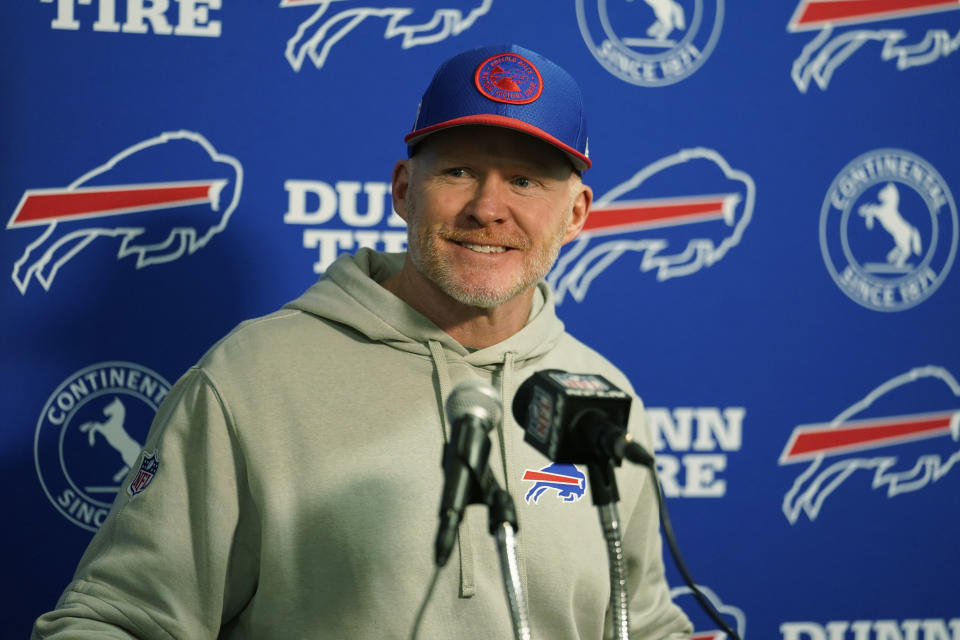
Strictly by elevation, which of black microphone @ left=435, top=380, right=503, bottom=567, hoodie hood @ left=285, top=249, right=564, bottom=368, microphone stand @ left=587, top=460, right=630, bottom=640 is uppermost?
hoodie hood @ left=285, top=249, right=564, bottom=368

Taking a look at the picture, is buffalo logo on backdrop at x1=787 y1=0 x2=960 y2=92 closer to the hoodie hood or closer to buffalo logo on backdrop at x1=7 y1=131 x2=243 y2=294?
the hoodie hood

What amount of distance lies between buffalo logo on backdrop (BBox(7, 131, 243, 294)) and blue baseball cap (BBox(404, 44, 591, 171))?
443 millimetres

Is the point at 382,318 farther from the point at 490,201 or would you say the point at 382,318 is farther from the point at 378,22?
the point at 378,22

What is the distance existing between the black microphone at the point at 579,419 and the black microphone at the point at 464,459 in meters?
0.05

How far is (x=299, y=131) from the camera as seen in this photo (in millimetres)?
1661

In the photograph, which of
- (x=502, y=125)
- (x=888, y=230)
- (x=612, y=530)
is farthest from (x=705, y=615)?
(x=612, y=530)

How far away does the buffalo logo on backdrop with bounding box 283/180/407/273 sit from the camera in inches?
65.6

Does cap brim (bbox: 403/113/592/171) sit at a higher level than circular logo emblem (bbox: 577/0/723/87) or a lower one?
lower

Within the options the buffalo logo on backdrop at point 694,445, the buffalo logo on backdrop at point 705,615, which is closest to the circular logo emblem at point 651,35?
the buffalo logo on backdrop at point 694,445

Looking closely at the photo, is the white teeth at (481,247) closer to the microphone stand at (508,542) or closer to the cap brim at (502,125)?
the cap brim at (502,125)

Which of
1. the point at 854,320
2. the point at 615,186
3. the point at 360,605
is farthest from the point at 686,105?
the point at 360,605

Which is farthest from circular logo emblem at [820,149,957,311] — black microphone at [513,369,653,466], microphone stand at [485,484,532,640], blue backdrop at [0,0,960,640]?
microphone stand at [485,484,532,640]

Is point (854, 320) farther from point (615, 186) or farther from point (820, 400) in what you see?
point (615, 186)

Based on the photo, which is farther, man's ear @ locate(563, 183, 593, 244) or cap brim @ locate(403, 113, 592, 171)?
man's ear @ locate(563, 183, 593, 244)
